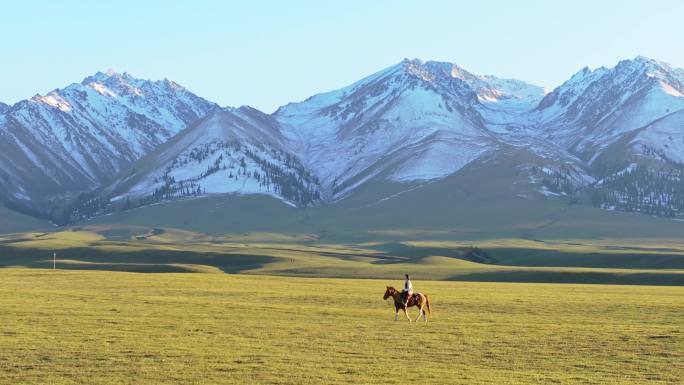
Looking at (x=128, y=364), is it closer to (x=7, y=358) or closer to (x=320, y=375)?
(x=7, y=358)

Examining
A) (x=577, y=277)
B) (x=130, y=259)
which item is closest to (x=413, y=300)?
(x=577, y=277)

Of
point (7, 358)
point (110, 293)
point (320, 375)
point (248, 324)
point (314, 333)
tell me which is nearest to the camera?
point (320, 375)

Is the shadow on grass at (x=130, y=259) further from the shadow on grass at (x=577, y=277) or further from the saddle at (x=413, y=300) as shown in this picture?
the saddle at (x=413, y=300)

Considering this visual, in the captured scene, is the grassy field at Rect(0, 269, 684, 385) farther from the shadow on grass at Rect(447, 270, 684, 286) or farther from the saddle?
the shadow on grass at Rect(447, 270, 684, 286)

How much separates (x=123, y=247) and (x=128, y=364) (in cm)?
16710

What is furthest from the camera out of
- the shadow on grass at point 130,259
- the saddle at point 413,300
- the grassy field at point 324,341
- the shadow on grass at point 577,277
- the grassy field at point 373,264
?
the shadow on grass at point 130,259

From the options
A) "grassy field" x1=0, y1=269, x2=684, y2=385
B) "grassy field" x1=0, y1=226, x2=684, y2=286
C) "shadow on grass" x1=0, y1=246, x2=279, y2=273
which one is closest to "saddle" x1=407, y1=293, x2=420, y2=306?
"grassy field" x1=0, y1=269, x2=684, y2=385

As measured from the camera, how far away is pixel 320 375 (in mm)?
35344

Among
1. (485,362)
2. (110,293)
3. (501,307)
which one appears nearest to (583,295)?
(501,307)

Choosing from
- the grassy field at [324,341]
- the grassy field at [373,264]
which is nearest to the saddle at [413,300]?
the grassy field at [324,341]

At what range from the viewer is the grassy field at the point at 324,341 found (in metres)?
35.6

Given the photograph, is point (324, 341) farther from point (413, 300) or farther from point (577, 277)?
point (577, 277)

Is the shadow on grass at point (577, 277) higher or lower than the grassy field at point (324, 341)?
higher

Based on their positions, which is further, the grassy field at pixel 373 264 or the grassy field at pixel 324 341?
the grassy field at pixel 373 264
